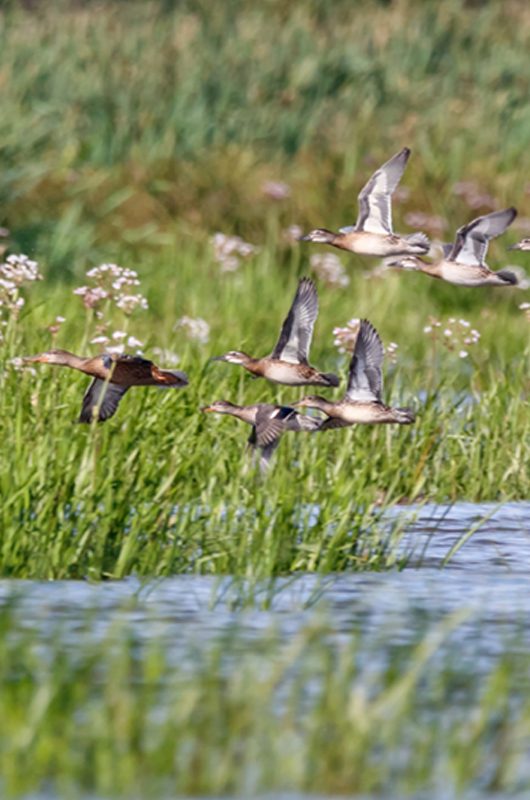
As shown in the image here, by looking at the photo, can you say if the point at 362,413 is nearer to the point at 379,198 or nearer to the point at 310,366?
the point at 310,366

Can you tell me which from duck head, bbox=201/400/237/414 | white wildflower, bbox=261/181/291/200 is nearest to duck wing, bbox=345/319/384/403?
duck head, bbox=201/400/237/414

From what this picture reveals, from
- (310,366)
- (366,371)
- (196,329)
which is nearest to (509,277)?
(366,371)

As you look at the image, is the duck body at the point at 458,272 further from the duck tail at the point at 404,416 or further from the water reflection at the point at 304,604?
the water reflection at the point at 304,604

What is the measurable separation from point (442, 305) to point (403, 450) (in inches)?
256

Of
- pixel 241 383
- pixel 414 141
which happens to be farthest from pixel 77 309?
pixel 414 141

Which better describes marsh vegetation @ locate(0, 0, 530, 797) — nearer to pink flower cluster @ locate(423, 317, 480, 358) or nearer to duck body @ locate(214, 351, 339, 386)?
pink flower cluster @ locate(423, 317, 480, 358)

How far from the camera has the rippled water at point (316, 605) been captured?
5.95 meters

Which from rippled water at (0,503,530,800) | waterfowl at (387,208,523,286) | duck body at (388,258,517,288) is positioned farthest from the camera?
duck body at (388,258,517,288)

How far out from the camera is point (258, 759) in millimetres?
4484

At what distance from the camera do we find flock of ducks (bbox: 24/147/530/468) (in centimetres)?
701

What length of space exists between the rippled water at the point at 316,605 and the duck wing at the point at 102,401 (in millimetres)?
874

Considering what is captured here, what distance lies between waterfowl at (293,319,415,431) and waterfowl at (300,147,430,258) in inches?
20.9

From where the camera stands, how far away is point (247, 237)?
672 inches

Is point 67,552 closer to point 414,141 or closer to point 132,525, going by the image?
point 132,525
